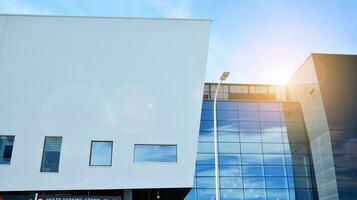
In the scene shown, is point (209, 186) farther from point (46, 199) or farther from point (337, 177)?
point (46, 199)

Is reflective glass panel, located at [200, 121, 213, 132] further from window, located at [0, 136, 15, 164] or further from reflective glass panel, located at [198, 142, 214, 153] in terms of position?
window, located at [0, 136, 15, 164]

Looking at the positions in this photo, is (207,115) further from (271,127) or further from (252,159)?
(271,127)

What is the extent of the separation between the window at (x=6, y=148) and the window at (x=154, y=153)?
6.21m

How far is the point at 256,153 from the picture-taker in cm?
3166

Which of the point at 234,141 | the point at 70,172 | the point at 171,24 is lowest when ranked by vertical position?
the point at 70,172

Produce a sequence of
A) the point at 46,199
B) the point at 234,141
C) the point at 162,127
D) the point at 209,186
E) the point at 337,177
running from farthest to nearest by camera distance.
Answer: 1. the point at 234,141
2. the point at 209,186
3. the point at 337,177
4. the point at 162,127
5. the point at 46,199

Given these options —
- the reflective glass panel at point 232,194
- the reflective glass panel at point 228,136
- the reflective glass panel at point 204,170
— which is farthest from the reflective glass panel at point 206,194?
the reflective glass panel at point 228,136

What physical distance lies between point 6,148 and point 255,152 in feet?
71.4

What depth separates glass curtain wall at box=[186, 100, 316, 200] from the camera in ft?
99.2

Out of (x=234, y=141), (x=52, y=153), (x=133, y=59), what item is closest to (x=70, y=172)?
(x=52, y=153)

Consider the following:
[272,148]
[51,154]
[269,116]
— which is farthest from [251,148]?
[51,154]

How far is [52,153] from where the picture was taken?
17094 mm

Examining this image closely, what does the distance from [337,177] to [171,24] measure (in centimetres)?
1854

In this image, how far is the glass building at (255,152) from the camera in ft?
99.3
